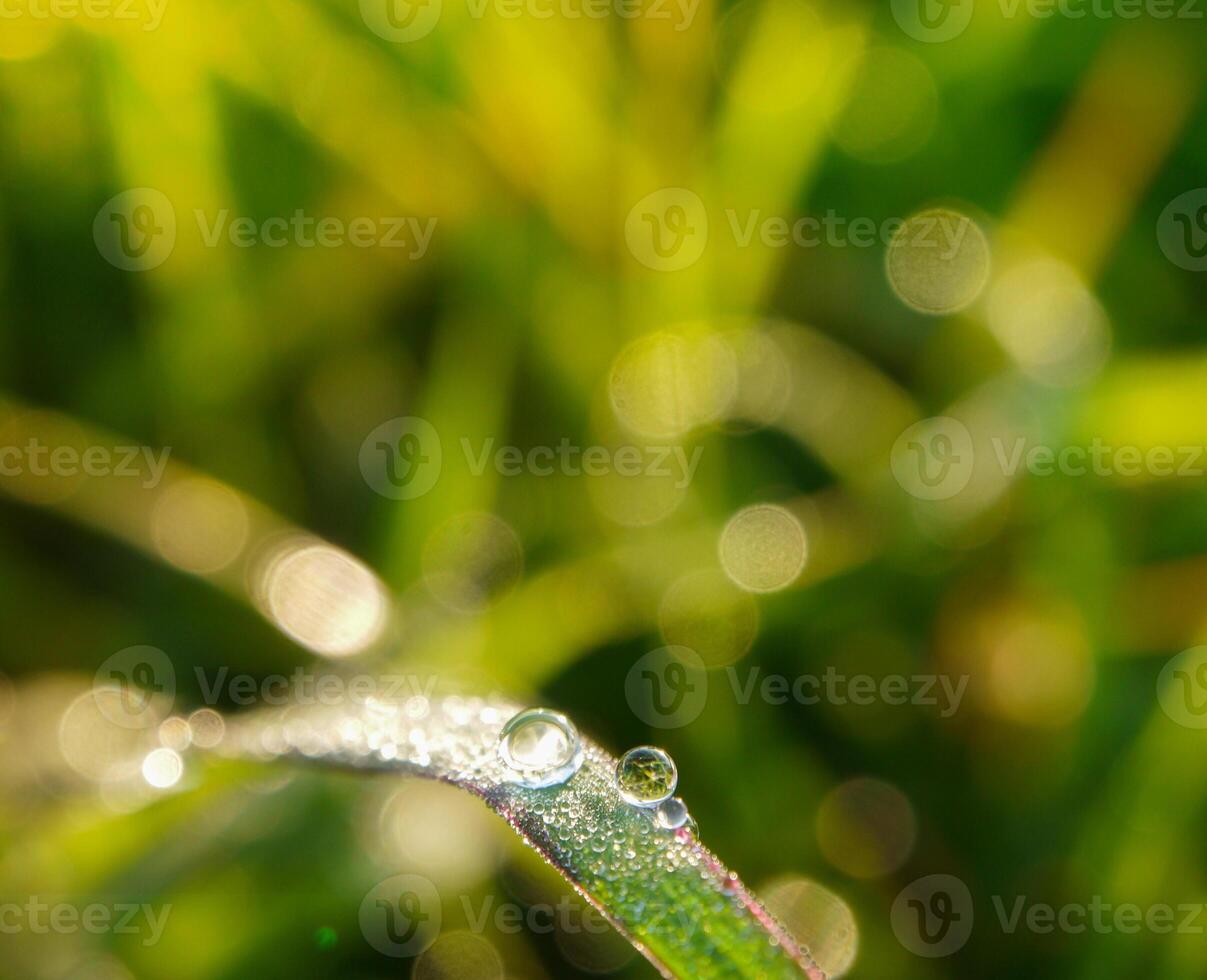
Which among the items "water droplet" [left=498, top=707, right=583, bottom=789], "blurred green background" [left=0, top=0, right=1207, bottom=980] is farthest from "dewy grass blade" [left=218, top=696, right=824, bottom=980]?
"blurred green background" [left=0, top=0, right=1207, bottom=980]

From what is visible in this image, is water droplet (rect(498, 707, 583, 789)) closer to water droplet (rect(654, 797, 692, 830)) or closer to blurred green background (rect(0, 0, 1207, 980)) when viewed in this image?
water droplet (rect(654, 797, 692, 830))

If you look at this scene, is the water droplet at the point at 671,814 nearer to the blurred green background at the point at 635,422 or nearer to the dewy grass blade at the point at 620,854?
the dewy grass blade at the point at 620,854

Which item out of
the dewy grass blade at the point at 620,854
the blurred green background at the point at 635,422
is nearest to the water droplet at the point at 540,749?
the dewy grass blade at the point at 620,854

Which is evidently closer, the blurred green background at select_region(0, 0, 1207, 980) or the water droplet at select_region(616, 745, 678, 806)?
the water droplet at select_region(616, 745, 678, 806)

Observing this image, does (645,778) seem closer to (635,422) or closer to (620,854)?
(620,854)

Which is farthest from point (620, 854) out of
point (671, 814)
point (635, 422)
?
point (635, 422)

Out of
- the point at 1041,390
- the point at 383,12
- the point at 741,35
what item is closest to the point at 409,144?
the point at 383,12
